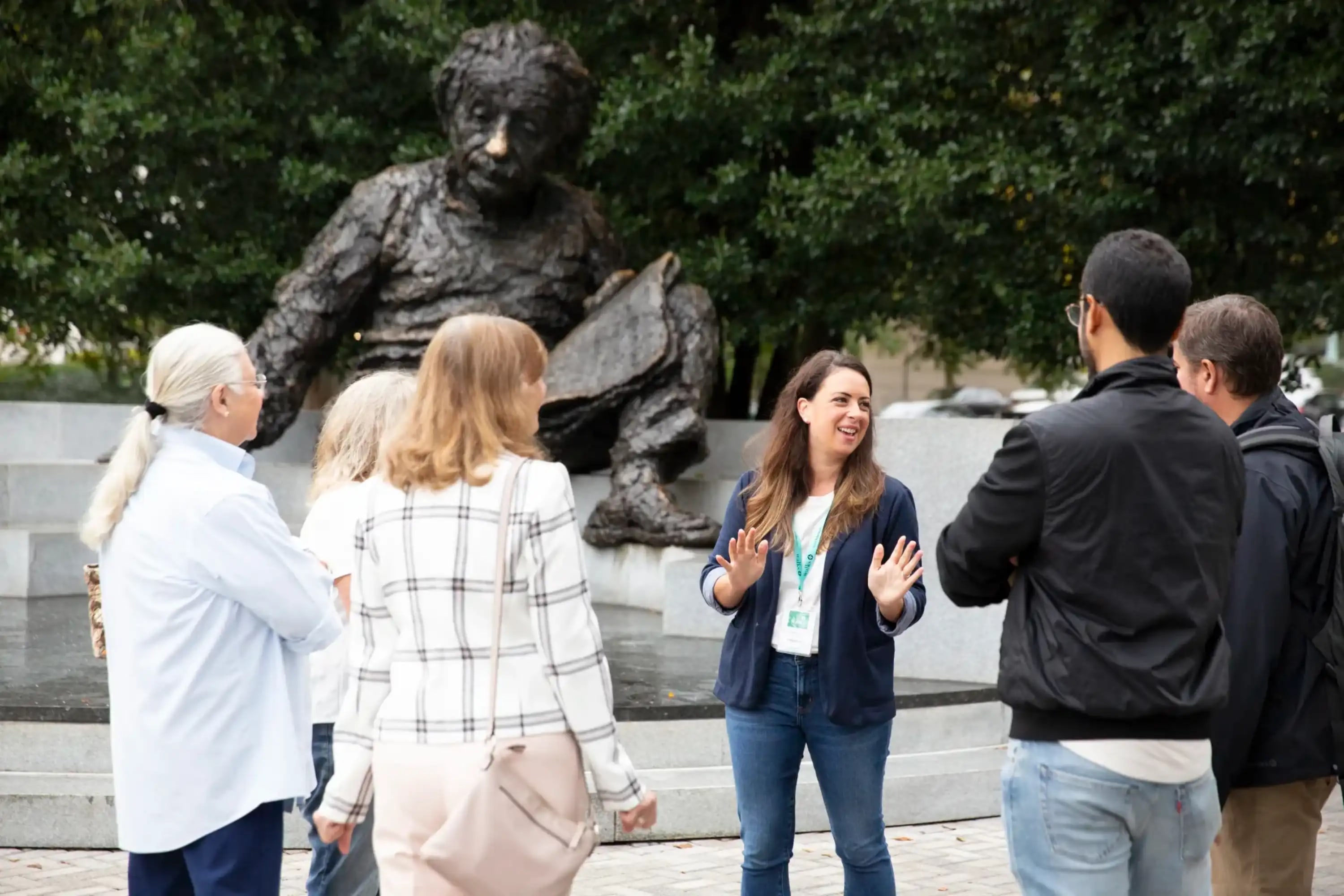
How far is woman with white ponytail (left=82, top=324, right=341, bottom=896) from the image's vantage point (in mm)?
3355

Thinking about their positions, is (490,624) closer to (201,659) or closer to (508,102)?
(201,659)

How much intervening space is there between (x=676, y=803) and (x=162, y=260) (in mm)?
7395

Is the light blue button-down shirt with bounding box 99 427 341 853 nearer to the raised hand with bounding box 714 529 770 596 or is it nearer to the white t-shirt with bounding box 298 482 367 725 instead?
the white t-shirt with bounding box 298 482 367 725

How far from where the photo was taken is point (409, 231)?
9.44 meters

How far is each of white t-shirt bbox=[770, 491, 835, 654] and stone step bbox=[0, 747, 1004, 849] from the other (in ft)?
5.90

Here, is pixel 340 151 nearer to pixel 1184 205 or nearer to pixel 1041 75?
pixel 1041 75

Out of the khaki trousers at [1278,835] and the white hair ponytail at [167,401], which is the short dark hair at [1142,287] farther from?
the white hair ponytail at [167,401]

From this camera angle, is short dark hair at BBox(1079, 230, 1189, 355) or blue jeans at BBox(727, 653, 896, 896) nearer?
short dark hair at BBox(1079, 230, 1189, 355)

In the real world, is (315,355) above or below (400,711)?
above

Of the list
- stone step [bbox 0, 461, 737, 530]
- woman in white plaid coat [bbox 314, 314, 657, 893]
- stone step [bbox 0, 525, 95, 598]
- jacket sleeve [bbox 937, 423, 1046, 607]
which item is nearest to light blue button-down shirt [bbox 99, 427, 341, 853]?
woman in white plaid coat [bbox 314, 314, 657, 893]

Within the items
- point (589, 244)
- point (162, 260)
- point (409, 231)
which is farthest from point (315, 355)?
point (162, 260)

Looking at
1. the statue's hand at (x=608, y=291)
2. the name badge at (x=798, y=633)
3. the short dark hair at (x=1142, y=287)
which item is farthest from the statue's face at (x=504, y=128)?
the short dark hair at (x=1142, y=287)

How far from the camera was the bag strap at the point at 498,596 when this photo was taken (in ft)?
9.82

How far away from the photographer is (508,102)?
9.03 metres
